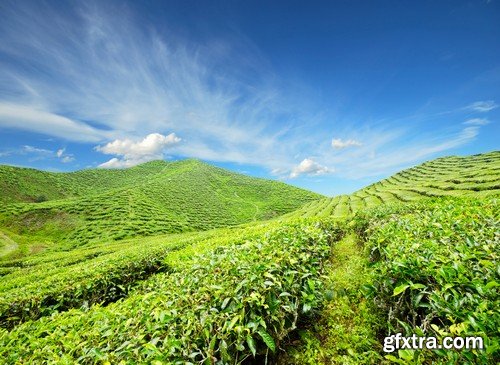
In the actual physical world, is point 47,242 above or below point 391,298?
below

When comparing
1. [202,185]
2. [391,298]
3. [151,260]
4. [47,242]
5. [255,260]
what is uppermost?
[202,185]

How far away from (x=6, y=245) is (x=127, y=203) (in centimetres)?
3227

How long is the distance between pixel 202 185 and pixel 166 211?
167ft

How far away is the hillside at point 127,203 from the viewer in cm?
6378

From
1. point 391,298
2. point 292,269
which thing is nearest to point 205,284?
point 292,269

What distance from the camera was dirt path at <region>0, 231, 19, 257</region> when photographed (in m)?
47.6

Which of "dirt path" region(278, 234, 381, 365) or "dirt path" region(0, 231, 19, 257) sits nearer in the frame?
"dirt path" region(278, 234, 381, 365)

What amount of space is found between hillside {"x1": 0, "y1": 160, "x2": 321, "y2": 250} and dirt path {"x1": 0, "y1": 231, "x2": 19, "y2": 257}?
3675 mm

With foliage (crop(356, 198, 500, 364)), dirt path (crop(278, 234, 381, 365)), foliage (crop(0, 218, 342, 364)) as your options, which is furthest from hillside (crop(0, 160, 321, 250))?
foliage (crop(356, 198, 500, 364))

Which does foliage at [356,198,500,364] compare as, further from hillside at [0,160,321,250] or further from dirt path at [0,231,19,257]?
hillside at [0,160,321,250]

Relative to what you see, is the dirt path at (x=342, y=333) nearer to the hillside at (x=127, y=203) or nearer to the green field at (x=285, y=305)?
the green field at (x=285, y=305)

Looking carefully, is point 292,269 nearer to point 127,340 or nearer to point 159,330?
point 159,330

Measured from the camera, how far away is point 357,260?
9.73 m

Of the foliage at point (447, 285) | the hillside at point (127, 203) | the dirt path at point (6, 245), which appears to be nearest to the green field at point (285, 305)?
the foliage at point (447, 285)
